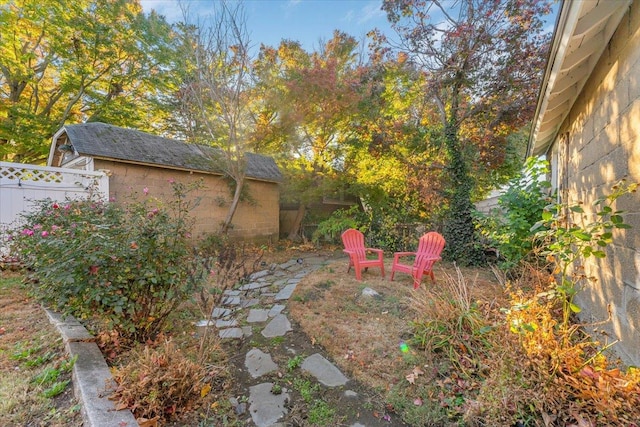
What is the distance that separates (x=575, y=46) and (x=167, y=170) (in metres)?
7.66

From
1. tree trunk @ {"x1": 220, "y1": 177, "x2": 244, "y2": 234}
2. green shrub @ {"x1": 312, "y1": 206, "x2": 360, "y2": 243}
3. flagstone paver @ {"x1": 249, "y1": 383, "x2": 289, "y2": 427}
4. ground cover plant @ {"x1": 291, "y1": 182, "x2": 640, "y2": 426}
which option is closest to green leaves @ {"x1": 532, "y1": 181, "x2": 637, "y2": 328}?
ground cover plant @ {"x1": 291, "y1": 182, "x2": 640, "y2": 426}

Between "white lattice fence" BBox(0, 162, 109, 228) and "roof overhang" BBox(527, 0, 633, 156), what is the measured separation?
643 cm

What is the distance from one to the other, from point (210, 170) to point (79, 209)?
4.21 meters

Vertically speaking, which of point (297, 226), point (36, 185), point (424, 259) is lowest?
point (424, 259)

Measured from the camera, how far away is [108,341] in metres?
2.54

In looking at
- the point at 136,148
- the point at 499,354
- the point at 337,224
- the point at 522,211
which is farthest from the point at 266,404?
the point at 136,148

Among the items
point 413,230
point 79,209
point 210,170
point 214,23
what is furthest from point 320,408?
point 214,23

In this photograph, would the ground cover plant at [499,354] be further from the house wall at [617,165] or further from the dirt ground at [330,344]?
the house wall at [617,165]

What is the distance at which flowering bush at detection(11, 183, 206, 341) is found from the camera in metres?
2.34

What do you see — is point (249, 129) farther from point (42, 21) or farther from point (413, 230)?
point (42, 21)

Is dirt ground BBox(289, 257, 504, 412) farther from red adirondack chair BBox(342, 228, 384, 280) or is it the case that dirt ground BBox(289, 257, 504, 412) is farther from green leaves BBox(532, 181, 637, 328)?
green leaves BBox(532, 181, 637, 328)

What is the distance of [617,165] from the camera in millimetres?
2113

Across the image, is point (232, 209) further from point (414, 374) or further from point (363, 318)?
point (414, 374)

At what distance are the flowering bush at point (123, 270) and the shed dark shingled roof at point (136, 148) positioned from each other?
4.04 meters
